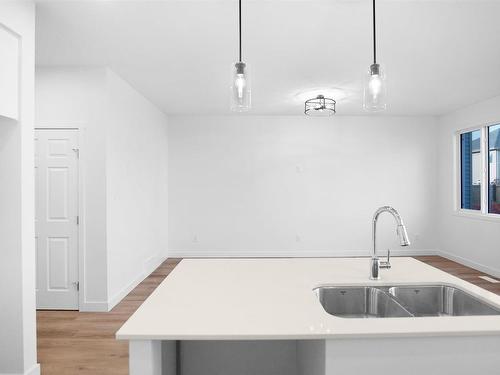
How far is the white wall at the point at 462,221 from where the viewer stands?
4848 millimetres

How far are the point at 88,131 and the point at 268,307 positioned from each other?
3.11m

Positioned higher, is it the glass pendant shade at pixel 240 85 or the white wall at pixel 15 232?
the glass pendant shade at pixel 240 85

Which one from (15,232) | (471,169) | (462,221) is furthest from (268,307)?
(471,169)

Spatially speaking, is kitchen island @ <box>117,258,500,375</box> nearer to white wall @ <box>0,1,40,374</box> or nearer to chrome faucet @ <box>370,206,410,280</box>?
chrome faucet @ <box>370,206,410,280</box>

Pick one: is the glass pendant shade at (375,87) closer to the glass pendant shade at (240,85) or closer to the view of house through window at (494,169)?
the glass pendant shade at (240,85)

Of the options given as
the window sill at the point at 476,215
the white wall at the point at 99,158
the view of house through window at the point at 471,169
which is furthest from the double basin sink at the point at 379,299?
the view of house through window at the point at 471,169

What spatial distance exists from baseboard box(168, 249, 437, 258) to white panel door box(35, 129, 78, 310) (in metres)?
2.60

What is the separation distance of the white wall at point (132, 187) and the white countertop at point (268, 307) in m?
2.16

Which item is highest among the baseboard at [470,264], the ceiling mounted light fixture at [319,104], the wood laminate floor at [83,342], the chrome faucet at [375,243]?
the ceiling mounted light fixture at [319,104]

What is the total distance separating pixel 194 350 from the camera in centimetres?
171

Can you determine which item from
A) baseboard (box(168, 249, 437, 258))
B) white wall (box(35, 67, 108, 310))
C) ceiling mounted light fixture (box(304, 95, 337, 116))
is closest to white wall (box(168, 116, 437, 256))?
baseboard (box(168, 249, 437, 258))

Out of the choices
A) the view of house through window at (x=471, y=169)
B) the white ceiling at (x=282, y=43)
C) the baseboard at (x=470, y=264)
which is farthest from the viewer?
the view of house through window at (x=471, y=169)

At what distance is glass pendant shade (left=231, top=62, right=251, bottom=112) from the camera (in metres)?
1.68

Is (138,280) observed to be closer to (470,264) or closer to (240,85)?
(240,85)
